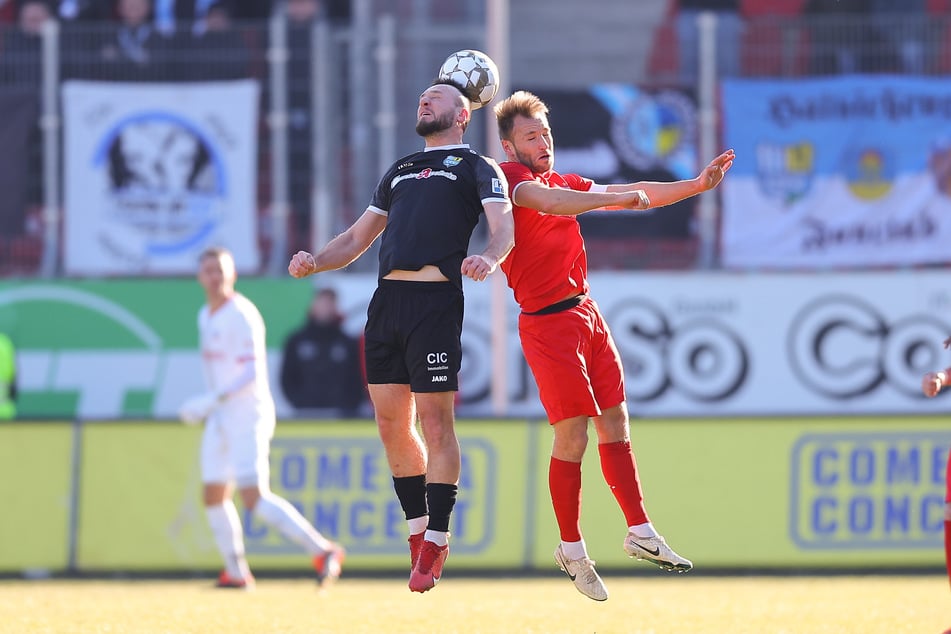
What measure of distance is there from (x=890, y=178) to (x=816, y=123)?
99cm

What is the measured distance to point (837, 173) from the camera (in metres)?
16.4

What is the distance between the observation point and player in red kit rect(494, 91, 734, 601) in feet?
25.2

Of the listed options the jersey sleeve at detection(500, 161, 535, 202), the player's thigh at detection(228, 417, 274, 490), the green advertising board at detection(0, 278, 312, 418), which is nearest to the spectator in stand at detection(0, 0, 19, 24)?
the green advertising board at detection(0, 278, 312, 418)

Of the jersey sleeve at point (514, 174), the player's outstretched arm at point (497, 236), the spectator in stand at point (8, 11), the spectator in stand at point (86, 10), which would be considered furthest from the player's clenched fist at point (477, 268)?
the spectator in stand at point (8, 11)

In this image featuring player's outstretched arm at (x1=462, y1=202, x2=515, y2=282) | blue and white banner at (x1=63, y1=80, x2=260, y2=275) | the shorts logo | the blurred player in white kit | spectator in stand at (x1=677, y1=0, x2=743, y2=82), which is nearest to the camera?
player's outstretched arm at (x1=462, y1=202, x2=515, y2=282)

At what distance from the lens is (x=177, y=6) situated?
16.7m

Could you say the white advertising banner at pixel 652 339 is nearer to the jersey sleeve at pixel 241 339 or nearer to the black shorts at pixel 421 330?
the jersey sleeve at pixel 241 339

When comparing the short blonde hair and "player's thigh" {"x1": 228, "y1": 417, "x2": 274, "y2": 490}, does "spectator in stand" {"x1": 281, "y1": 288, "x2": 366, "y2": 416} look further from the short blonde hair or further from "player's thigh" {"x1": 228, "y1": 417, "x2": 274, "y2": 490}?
the short blonde hair

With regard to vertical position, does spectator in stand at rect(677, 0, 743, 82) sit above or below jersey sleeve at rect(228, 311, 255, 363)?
above

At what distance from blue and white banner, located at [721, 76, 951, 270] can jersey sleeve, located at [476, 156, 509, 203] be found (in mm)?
9319

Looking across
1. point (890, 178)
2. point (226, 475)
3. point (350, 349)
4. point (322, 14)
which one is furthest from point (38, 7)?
point (890, 178)

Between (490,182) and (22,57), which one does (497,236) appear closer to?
(490,182)

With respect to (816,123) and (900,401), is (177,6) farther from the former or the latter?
(900,401)

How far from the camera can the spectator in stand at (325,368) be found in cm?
1572
